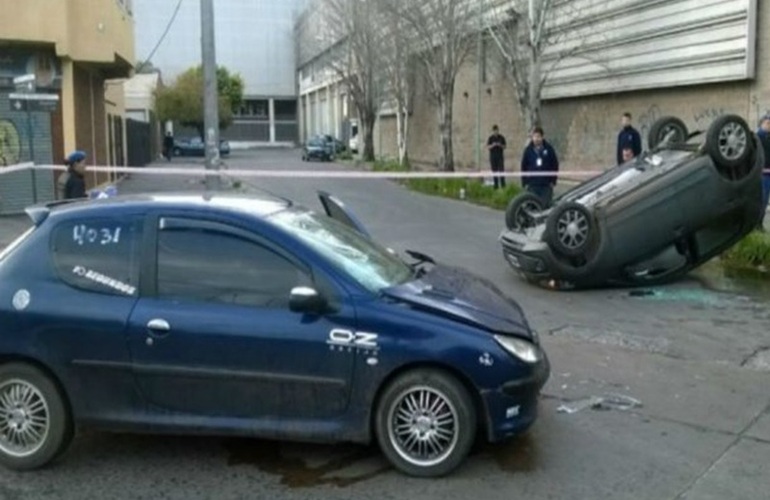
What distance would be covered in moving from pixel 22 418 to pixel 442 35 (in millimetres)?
22615

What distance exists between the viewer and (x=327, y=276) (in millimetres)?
4395

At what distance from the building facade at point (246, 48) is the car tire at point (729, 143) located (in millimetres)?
67813

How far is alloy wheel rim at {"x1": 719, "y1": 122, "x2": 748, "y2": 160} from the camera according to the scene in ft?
28.8

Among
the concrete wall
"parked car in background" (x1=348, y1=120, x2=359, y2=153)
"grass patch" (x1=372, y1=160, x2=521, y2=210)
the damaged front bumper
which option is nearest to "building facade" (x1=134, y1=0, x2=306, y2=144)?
"parked car in background" (x1=348, y1=120, x2=359, y2=153)

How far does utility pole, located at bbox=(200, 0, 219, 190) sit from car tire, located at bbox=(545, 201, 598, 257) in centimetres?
602

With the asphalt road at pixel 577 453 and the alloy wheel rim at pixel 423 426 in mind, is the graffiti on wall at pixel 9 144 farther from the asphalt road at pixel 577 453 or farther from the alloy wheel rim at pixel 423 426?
the alloy wheel rim at pixel 423 426

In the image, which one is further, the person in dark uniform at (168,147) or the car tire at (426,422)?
the person in dark uniform at (168,147)

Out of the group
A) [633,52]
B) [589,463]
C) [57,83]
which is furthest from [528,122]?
[589,463]

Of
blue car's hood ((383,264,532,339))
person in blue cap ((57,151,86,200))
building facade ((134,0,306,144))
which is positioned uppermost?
building facade ((134,0,306,144))

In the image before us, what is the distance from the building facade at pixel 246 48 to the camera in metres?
75.7

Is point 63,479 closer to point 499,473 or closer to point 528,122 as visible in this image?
point 499,473

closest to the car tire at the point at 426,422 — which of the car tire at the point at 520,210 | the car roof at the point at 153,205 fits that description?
the car roof at the point at 153,205

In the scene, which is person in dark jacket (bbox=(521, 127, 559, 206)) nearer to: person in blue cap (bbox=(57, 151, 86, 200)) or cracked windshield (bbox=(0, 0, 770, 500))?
cracked windshield (bbox=(0, 0, 770, 500))

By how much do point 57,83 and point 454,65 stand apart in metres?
13.5
